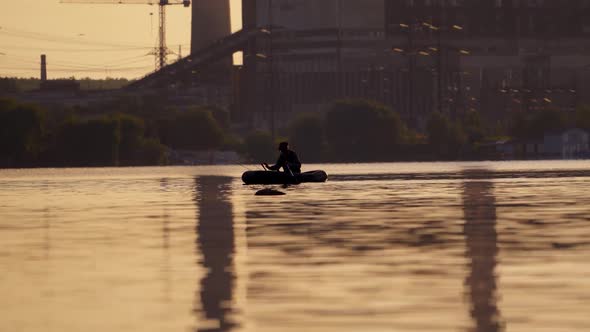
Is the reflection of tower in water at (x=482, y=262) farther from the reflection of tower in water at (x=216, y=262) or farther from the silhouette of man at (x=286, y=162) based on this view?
the silhouette of man at (x=286, y=162)

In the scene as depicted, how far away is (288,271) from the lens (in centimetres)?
3094

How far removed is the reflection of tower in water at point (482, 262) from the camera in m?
23.6

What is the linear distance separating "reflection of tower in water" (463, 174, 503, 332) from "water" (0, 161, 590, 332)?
39mm

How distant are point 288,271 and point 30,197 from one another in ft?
147

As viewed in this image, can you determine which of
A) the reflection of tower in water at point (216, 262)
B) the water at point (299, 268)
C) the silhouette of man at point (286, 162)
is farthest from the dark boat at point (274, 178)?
the water at point (299, 268)

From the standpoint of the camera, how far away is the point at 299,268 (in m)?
31.6

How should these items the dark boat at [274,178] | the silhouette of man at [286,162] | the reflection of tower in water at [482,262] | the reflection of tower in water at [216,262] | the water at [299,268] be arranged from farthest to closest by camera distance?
the dark boat at [274,178] < the silhouette of man at [286,162] < the reflection of tower in water at [216,262] < the water at [299,268] < the reflection of tower in water at [482,262]

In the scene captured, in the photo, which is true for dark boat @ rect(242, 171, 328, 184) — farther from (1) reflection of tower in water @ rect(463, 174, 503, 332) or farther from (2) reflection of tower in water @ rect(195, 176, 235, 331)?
(1) reflection of tower in water @ rect(463, 174, 503, 332)

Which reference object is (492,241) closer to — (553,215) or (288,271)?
(288,271)

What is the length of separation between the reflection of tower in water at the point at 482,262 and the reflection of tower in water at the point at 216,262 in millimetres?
3588

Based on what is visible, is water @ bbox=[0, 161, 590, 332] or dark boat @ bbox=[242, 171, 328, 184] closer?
water @ bbox=[0, 161, 590, 332]

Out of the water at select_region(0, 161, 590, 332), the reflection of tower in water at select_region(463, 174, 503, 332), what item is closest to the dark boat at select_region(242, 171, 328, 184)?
the reflection of tower in water at select_region(463, 174, 503, 332)

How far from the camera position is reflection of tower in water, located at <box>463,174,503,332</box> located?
23562 mm

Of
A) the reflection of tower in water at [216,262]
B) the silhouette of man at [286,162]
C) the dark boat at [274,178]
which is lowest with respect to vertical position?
the reflection of tower in water at [216,262]
